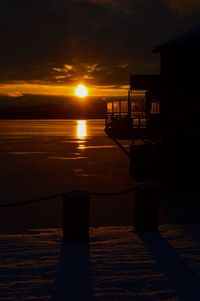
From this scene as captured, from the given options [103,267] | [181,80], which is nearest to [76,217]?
[103,267]

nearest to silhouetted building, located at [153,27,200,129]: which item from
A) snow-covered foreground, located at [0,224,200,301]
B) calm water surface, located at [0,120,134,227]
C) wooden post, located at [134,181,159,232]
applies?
calm water surface, located at [0,120,134,227]

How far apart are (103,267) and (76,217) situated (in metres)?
2.13

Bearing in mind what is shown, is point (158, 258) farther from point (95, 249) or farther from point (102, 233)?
point (102, 233)

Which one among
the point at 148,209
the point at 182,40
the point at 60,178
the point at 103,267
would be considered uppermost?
the point at 182,40

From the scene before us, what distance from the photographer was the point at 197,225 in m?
11.3

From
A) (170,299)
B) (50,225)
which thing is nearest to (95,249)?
(170,299)

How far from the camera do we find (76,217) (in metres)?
9.73

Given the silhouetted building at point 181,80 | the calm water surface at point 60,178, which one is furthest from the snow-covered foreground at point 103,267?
the silhouetted building at point 181,80

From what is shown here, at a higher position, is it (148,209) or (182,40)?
(182,40)

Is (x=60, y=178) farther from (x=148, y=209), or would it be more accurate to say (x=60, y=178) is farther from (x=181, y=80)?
(x=148, y=209)

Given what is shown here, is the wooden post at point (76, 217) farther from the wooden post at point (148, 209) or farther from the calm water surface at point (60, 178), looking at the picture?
the calm water surface at point (60, 178)

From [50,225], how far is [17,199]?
5340 millimetres

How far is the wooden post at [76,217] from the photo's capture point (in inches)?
379

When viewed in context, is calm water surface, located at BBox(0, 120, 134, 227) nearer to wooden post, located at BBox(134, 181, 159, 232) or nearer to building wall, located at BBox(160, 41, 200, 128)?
building wall, located at BBox(160, 41, 200, 128)
